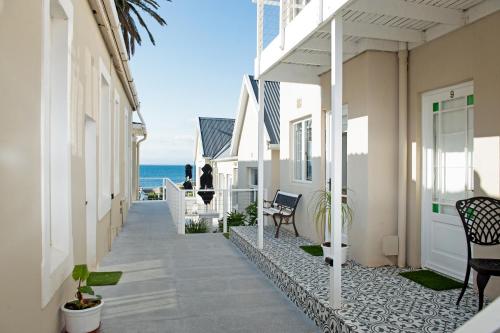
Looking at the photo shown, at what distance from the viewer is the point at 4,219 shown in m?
2.22

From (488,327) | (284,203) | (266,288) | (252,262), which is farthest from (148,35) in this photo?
(488,327)

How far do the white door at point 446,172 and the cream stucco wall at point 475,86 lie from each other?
0.11 metres

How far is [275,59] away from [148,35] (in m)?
9.07

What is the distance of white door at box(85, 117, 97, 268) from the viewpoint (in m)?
5.75

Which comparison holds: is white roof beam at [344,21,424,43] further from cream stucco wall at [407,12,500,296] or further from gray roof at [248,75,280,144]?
gray roof at [248,75,280,144]

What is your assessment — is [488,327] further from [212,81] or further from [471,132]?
[212,81]

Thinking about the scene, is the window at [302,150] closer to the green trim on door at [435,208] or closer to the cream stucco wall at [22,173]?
the green trim on door at [435,208]

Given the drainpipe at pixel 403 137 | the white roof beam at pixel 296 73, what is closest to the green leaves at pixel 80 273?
the drainpipe at pixel 403 137

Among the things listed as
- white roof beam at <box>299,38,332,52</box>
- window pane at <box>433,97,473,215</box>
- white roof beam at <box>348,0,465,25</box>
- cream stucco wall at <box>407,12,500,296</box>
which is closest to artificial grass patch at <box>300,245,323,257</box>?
cream stucco wall at <box>407,12,500,296</box>

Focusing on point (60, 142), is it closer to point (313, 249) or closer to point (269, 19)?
point (269, 19)

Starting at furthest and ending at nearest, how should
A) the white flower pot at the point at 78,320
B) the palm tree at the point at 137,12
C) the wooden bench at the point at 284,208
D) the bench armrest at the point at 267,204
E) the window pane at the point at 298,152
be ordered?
the palm tree at the point at 137,12, the bench armrest at the point at 267,204, the window pane at the point at 298,152, the wooden bench at the point at 284,208, the white flower pot at the point at 78,320

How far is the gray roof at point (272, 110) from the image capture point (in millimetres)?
12002

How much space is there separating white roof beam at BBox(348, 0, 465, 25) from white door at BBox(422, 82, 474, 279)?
83cm

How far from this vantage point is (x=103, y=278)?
569cm
